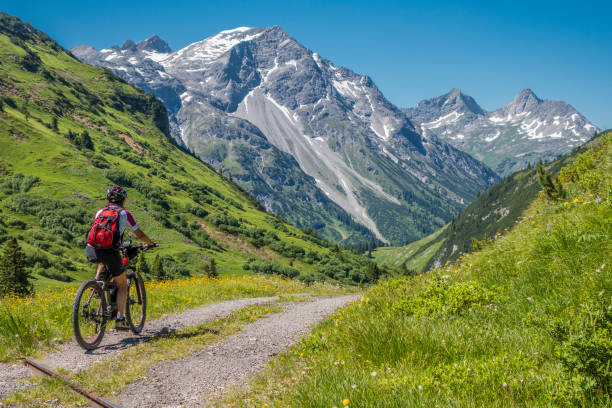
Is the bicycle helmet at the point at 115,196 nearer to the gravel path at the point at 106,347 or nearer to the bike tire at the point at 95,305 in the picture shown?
the bike tire at the point at 95,305

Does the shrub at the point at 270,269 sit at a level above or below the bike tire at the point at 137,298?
below

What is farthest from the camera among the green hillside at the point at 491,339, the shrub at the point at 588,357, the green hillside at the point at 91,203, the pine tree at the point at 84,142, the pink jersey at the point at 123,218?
the pine tree at the point at 84,142

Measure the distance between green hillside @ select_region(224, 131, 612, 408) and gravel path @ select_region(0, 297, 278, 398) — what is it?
4.36m

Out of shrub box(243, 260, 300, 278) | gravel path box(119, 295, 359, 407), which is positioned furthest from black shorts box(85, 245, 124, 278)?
shrub box(243, 260, 300, 278)

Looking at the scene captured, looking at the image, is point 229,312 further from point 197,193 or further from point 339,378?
point 197,193

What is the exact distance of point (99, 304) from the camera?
9984 millimetres

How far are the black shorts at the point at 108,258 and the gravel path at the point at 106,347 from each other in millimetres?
1912

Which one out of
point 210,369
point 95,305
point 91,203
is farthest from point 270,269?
point 210,369

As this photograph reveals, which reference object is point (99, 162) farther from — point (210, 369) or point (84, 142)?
point (210, 369)

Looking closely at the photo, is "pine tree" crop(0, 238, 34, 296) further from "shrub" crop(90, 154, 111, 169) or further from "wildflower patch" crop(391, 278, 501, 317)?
"shrub" crop(90, 154, 111, 169)

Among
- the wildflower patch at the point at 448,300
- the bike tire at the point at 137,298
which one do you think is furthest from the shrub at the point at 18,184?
the wildflower patch at the point at 448,300

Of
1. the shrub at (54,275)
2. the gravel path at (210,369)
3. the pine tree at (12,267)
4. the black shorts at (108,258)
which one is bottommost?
the shrub at (54,275)

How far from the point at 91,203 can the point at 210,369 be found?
111 meters

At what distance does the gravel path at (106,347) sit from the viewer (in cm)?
737
